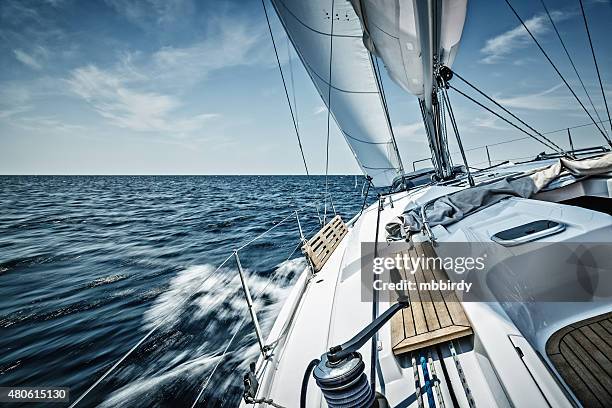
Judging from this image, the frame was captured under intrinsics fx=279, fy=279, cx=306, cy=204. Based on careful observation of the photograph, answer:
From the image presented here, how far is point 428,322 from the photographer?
5.48ft

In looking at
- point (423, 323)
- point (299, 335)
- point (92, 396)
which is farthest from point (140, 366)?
point (423, 323)

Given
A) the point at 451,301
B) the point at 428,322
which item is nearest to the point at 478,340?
the point at 428,322

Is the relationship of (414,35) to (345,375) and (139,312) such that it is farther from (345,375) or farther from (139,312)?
(139,312)

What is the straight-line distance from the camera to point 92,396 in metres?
3.13

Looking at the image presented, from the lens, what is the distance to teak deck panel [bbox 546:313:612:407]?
131 cm

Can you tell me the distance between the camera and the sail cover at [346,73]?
4547 millimetres

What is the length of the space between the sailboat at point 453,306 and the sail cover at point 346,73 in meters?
1.63

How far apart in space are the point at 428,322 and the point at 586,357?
795mm

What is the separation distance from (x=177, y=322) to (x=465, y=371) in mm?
4180

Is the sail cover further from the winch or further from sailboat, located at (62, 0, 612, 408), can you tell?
the winch

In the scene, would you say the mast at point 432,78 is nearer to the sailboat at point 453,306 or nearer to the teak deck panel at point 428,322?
the sailboat at point 453,306

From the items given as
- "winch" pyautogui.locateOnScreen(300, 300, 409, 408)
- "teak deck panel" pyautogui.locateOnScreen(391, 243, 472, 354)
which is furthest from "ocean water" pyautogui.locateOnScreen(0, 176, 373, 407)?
"teak deck panel" pyautogui.locateOnScreen(391, 243, 472, 354)

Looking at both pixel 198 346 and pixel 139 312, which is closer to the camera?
pixel 198 346

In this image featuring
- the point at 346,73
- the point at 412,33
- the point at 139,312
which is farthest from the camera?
the point at 346,73
